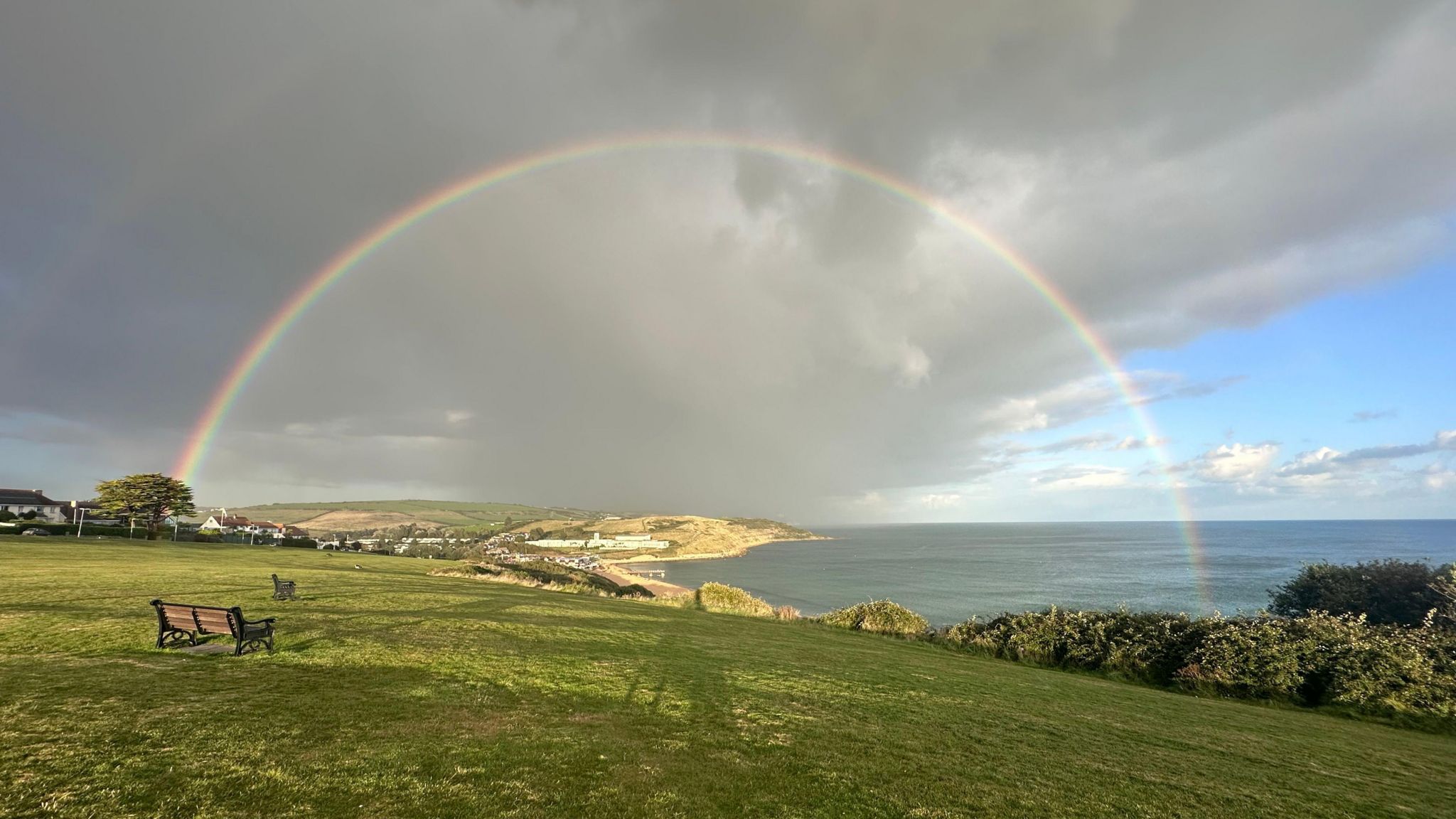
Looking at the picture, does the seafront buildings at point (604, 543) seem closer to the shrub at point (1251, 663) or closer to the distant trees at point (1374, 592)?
the distant trees at point (1374, 592)

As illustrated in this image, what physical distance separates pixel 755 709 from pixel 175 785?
6.90m

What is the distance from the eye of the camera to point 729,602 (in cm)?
3209

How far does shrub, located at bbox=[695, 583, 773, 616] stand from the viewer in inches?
1177

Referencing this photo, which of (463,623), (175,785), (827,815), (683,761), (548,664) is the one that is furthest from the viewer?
(463,623)

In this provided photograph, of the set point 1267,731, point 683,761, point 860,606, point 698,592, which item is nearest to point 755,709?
point 683,761

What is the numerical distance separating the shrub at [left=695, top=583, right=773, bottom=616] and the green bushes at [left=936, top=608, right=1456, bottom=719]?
11.2 m

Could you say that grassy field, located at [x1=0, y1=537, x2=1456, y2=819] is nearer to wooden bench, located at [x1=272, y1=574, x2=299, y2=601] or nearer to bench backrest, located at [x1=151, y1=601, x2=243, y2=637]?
bench backrest, located at [x1=151, y1=601, x2=243, y2=637]

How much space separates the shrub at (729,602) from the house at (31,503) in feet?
350

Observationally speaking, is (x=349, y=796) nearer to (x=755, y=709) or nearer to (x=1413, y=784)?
(x=755, y=709)

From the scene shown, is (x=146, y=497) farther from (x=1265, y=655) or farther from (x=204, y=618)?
(x=1265, y=655)

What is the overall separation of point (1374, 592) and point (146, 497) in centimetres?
8421

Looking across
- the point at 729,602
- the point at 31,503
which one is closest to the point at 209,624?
the point at 729,602

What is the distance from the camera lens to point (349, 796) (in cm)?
544

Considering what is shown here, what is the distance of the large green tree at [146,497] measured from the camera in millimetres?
49688
